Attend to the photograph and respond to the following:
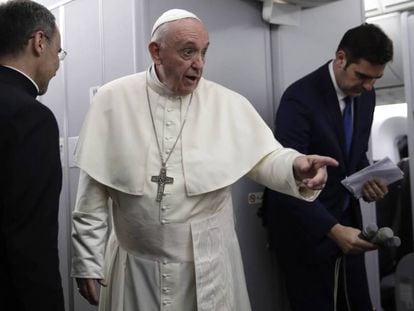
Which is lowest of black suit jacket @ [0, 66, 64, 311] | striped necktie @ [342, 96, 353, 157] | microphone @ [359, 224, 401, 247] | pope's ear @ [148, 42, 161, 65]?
microphone @ [359, 224, 401, 247]

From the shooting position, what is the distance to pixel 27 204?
1447 mm

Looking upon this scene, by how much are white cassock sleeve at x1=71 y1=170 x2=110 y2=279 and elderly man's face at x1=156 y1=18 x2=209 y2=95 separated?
0.56m

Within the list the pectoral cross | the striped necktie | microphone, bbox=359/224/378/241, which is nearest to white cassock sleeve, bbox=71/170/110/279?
the pectoral cross

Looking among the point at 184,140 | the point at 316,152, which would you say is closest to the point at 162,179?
the point at 184,140

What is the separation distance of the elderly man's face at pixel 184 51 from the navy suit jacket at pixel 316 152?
0.71 meters

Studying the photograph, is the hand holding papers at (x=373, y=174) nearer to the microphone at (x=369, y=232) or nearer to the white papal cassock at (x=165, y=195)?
the microphone at (x=369, y=232)

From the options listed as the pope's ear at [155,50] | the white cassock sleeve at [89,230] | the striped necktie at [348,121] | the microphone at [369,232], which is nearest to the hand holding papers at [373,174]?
the striped necktie at [348,121]

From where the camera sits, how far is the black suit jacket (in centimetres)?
144

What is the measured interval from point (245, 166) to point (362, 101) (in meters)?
1.01

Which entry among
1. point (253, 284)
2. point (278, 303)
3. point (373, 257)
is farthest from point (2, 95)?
point (373, 257)

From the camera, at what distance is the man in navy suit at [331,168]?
2.38 meters

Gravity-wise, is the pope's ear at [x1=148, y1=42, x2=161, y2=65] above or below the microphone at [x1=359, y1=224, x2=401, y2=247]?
above

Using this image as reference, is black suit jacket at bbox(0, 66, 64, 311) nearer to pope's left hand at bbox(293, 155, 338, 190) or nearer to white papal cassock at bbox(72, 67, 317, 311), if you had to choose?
white papal cassock at bbox(72, 67, 317, 311)

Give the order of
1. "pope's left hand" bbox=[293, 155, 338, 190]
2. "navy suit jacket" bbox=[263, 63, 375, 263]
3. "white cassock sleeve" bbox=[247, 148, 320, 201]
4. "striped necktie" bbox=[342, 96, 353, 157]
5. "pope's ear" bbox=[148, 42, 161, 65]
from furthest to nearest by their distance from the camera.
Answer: "striped necktie" bbox=[342, 96, 353, 157], "navy suit jacket" bbox=[263, 63, 375, 263], "pope's ear" bbox=[148, 42, 161, 65], "white cassock sleeve" bbox=[247, 148, 320, 201], "pope's left hand" bbox=[293, 155, 338, 190]
